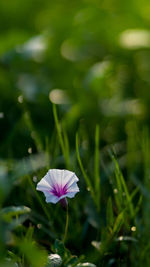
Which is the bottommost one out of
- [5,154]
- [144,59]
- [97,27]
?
[5,154]

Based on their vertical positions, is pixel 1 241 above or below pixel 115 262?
above

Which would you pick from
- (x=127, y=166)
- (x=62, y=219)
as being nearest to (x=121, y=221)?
(x=62, y=219)

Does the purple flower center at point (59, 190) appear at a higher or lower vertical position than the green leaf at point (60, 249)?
higher

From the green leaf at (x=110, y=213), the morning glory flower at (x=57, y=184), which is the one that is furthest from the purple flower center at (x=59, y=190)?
the green leaf at (x=110, y=213)

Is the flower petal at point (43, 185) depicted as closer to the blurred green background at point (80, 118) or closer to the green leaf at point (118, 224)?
the blurred green background at point (80, 118)

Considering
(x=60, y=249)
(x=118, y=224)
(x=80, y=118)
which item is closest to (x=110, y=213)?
(x=118, y=224)

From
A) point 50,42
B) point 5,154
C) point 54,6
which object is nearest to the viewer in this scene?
point 5,154

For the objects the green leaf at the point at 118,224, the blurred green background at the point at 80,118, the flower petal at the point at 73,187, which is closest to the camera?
the flower petal at the point at 73,187

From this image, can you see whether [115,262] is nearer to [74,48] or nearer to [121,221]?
[121,221]
